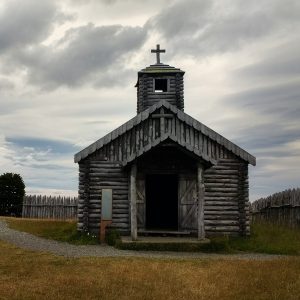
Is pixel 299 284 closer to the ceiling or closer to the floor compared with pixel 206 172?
closer to the floor

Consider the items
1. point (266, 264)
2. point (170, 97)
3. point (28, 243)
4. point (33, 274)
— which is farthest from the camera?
point (170, 97)

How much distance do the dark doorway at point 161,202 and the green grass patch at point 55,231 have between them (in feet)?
15.2

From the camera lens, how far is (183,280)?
1123 cm

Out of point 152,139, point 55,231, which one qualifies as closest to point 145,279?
point 152,139

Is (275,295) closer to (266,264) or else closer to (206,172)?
(266,264)

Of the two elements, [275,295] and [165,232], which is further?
[165,232]

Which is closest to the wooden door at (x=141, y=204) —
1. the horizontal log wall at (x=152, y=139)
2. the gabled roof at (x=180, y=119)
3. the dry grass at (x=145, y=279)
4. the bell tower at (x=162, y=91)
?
the horizontal log wall at (x=152, y=139)

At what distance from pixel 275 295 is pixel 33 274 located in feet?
19.8

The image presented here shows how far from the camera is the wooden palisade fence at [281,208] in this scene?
84.3 feet

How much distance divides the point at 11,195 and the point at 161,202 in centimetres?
1746

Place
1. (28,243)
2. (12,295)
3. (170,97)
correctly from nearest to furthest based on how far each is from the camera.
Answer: (12,295) → (28,243) → (170,97)

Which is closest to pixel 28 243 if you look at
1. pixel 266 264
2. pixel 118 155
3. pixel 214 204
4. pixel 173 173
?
pixel 118 155

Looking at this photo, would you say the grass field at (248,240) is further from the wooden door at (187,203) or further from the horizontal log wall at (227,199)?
the wooden door at (187,203)

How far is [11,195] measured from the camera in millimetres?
39406
